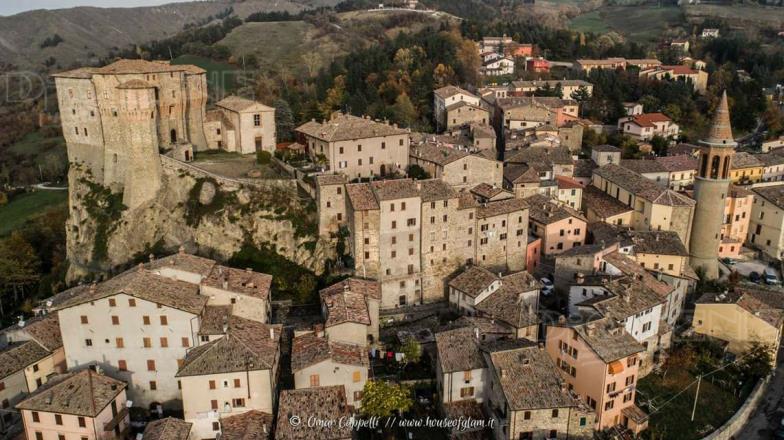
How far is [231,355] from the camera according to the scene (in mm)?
33562

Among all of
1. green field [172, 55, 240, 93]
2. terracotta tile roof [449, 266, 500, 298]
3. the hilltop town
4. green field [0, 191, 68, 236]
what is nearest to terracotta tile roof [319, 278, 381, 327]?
the hilltop town

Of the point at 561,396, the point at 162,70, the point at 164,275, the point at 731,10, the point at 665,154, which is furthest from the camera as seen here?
the point at 731,10

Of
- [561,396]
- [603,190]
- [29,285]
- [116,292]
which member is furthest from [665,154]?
[29,285]

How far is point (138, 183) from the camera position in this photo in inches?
2003

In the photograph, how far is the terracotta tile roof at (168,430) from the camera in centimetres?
3134

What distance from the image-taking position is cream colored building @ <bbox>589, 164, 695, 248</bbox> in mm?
51938

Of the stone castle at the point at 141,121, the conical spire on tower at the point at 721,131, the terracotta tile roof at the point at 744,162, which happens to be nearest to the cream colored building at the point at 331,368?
the stone castle at the point at 141,121

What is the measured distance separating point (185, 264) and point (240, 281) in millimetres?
3528

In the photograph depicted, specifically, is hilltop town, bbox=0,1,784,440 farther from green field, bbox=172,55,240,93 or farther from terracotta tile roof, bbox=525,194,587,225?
green field, bbox=172,55,240,93

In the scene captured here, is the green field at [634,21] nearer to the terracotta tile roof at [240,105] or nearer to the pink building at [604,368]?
the terracotta tile roof at [240,105]

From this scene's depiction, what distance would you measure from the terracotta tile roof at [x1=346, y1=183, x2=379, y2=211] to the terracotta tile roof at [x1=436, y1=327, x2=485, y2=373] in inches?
428

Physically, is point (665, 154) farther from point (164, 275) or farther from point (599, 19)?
point (599, 19)

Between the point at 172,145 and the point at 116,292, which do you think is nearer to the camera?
the point at 116,292

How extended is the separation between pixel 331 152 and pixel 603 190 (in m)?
26.8
